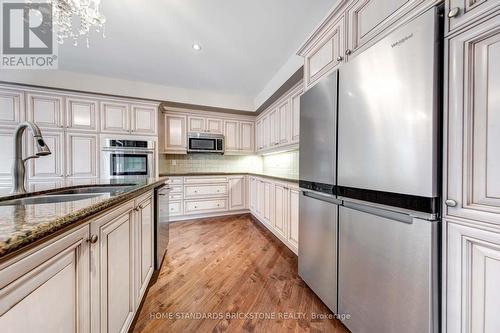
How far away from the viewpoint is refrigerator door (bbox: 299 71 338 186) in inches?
52.1

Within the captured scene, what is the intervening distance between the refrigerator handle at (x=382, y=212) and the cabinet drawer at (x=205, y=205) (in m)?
2.92

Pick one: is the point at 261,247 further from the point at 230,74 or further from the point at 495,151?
the point at 230,74

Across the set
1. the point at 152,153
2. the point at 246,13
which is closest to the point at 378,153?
the point at 246,13

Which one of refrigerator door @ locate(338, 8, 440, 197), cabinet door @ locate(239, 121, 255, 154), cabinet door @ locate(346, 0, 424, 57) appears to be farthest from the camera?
cabinet door @ locate(239, 121, 255, 154)

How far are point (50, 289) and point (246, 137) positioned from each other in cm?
396

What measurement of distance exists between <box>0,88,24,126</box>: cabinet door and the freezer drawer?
4359 millimetres

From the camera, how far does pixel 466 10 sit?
740 millimetres

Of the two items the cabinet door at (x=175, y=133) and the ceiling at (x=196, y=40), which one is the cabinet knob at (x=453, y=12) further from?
the cabinet door at (x=175, y=133)

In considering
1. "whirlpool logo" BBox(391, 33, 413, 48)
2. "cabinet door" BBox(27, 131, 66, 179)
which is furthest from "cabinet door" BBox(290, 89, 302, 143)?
"cabinet door" BBox(27, 131, 66, 179)

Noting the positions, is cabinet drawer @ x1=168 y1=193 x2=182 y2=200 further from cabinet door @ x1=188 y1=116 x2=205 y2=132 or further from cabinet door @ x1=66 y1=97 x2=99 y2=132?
cabinet door @ x1=66 y1=97 x2=99 y2=132

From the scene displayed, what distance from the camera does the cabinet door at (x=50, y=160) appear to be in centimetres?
278

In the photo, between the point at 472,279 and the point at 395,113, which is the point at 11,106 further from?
the point at 472,279

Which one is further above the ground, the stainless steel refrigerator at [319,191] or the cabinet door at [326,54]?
the cabinet door at [326,54]

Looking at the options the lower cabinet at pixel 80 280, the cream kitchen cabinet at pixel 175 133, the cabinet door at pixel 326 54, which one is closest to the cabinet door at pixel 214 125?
the cream kitchen cabinet at pixel 175 133
